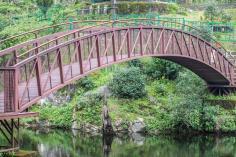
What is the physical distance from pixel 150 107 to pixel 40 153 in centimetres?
1129

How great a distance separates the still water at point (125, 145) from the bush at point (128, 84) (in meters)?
3.91

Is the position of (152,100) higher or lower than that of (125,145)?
higher

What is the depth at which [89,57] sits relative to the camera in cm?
3061

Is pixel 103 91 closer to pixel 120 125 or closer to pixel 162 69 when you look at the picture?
pixel 120 125

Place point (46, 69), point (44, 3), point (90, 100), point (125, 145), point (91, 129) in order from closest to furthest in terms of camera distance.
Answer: point (46, 69) < point (125, 145) < point (91, 129) < point (90, 100) < point (44, 3)

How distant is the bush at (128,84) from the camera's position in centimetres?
4241

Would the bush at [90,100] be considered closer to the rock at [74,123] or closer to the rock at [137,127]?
the rock at [74,123]

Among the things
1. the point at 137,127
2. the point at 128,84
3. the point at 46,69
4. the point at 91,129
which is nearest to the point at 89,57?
the point at 46,69

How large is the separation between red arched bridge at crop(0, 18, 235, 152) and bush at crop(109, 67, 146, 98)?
3.70 m

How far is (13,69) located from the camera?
24641mm

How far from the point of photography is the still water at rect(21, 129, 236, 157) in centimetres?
3550

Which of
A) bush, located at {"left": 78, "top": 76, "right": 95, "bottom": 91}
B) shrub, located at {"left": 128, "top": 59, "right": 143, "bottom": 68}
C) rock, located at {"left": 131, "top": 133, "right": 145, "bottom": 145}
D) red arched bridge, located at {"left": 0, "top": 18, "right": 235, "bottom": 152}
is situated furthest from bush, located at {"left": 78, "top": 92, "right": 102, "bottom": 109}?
red arched bridge, located at {"left": 0, "top": 18, "right": 235, "bottom": 152}

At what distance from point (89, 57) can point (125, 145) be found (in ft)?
30.6

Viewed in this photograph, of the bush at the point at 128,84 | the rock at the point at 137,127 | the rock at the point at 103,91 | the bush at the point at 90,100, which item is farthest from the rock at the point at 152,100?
the bush at the point at 90,100
